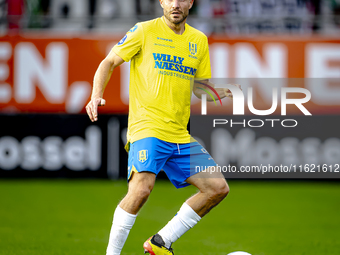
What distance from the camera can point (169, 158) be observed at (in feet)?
13.1

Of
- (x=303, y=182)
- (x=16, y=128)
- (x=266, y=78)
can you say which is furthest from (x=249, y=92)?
(x=16, y=128)

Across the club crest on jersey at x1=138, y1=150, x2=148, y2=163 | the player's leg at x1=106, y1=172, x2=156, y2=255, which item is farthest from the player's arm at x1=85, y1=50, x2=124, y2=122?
the player's leg at x1=106, y1=172, x2=156, y2=255

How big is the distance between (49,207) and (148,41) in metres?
4.82

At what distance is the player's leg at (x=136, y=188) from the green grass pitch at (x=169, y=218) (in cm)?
124

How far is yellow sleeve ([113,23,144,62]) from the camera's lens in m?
3.80

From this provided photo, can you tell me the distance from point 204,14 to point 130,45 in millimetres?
7933

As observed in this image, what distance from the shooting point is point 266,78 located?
421 inches

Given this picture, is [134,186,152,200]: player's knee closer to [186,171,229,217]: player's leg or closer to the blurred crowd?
[186,171,229,217]: player's leg

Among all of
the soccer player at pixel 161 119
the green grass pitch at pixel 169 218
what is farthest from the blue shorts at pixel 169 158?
the green grass pitch at pixel 169 218

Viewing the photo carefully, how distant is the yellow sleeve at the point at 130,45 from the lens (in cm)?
380

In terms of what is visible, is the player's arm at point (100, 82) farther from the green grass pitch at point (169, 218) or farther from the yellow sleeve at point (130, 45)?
the green grass pitch at point (169, 218)

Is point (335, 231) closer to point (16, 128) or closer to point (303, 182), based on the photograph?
point (303, 182)

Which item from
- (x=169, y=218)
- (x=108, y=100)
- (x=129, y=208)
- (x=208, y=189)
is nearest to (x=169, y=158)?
(x=208, y=189)

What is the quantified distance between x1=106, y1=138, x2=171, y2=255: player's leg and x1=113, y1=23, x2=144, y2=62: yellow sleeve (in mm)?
632
